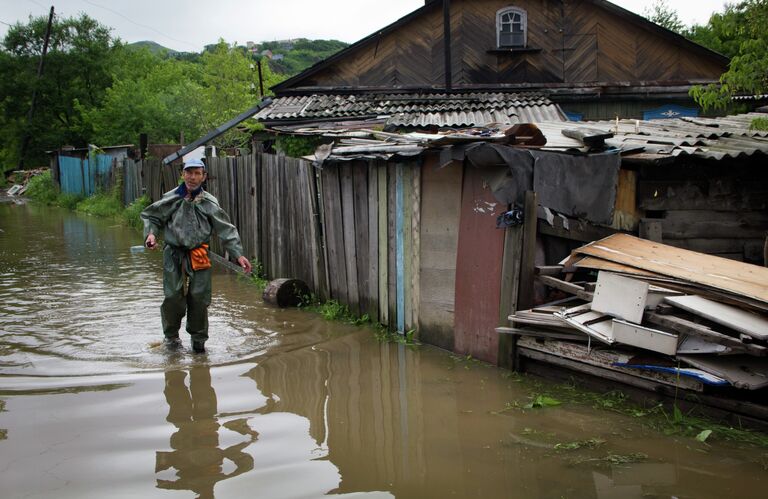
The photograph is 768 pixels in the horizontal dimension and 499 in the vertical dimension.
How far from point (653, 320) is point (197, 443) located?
306 centimetres

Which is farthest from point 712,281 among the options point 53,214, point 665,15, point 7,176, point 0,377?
point 7,176

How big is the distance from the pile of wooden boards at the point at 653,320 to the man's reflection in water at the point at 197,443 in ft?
7.55

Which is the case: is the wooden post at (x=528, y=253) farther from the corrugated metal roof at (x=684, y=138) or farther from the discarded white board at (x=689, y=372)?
the discarded white board at (x=689, y=372)

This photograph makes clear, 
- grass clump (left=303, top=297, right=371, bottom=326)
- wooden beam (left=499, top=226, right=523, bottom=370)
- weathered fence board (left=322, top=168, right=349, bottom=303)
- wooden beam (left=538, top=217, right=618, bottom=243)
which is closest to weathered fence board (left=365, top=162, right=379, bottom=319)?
grass clump (left=303, top=297, right=371, bottom=326)

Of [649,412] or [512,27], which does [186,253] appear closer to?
[649,412]

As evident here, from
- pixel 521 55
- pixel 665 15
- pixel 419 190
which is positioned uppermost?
pixel 665 15

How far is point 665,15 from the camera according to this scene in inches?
1299

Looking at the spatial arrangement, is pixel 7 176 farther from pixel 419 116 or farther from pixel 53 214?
pixel 419 116

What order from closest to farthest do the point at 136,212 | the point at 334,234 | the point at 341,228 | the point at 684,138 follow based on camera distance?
the point at 684,138 < the point at 341,228 < the point at 334,234 < the point at 136,212

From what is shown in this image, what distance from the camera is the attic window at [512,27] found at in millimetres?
17531

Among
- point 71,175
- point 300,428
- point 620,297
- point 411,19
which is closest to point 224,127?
point 411,19

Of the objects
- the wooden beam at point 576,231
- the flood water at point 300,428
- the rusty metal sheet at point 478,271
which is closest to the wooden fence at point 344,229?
the flood water at point 300,428

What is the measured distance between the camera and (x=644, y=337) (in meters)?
4.92

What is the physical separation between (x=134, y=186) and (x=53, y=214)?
18.0 ft
